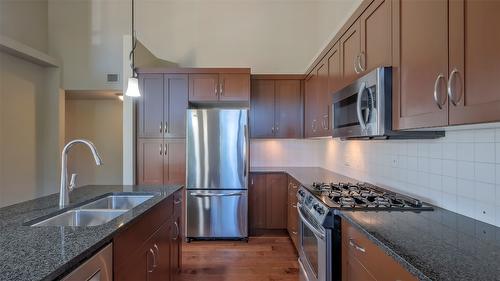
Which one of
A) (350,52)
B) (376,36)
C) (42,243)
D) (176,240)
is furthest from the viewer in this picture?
(176,240)

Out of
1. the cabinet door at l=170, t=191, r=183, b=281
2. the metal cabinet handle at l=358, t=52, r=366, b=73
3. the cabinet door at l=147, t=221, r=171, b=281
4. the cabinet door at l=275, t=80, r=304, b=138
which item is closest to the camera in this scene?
the cabinet door at l=147, t=221, r=171, b=281

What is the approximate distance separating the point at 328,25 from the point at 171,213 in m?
3.19

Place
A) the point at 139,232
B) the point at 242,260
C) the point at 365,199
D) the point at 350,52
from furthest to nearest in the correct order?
the point at 242,260, the point at 350,52, the point at 365,199, the point at 139,232

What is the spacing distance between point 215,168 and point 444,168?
2.53 meters

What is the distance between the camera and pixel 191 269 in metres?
2.91

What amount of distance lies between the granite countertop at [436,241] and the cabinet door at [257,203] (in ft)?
7.58

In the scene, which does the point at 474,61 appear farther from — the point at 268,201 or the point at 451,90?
the point at 268,201

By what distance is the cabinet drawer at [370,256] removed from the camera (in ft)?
3.38

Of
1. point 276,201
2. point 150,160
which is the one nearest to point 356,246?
point 276,201

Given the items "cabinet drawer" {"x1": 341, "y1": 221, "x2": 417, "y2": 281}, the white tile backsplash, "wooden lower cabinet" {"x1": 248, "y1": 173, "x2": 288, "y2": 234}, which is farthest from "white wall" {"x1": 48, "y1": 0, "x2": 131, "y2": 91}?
"cabinet drawer" {"x1": 341, "y1": 221, "x2": 417, "y2": 281}

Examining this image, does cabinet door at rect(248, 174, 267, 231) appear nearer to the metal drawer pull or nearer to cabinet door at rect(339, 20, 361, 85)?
cabinet door at rect(339, 20, 361, 85)

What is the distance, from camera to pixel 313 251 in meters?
2.07

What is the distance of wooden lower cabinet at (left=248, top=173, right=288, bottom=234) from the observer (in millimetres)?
3891

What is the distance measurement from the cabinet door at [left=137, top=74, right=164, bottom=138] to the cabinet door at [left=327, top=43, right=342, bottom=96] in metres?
2.22
